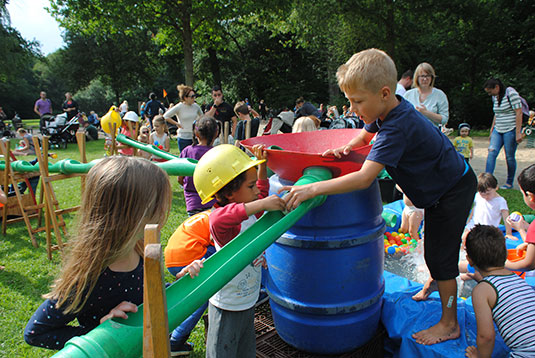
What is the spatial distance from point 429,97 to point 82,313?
4.46 metres

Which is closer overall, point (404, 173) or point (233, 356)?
point (233, 356)

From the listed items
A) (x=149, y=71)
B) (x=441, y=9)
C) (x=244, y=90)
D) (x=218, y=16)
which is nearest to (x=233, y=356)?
(x=218, y=16)

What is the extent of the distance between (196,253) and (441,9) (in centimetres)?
2084

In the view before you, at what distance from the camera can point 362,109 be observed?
6.29 ft

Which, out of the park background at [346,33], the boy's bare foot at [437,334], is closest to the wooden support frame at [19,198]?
the boy's bare foot at [437,334]

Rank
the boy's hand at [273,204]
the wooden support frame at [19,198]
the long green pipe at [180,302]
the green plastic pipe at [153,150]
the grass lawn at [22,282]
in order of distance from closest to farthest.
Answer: the long green pipe at [180,302] → the boy's hand at [273,204] → the grass lawn at [22,282] → the green plastic pipe at [153,150] → the wooden support frame at [19,198]

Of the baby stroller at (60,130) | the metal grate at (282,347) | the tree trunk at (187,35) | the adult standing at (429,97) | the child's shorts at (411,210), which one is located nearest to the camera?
the metal grate at (282,347)

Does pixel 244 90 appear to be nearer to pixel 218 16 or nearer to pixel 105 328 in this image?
pixel 218 16

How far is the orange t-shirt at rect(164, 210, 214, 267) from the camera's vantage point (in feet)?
7.83

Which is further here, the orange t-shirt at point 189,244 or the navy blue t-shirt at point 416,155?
the orange t-shirt at point 189,244

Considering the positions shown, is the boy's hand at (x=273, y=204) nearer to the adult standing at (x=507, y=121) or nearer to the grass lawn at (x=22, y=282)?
the grass lawn at (x=22, y=282)

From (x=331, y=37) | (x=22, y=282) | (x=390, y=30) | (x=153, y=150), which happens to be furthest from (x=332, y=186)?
(x=331, y=37)

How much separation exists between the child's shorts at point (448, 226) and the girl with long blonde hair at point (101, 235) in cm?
153

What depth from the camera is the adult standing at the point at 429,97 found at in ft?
14.8
